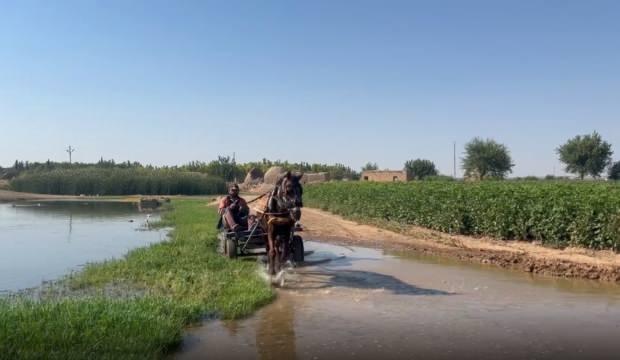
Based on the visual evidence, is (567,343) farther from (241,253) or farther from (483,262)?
(241,253)

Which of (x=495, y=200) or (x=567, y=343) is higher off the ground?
(x=495, y=200)

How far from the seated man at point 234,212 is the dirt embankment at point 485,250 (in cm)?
606

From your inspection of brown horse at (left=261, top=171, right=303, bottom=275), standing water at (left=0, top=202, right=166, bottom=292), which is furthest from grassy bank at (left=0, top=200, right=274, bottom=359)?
standing water at (left=0, top=202, right=166, bottom=292)

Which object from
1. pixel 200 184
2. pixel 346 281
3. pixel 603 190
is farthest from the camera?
pixel 200 184

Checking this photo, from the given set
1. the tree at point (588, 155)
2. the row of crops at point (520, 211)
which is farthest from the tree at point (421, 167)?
the row of crops at point (520, 211)

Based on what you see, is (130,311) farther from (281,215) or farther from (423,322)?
(281,215)

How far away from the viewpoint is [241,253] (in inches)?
591

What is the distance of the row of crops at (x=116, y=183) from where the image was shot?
291 feet

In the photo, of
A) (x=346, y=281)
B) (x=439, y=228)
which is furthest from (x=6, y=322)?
(x=439, y=228)

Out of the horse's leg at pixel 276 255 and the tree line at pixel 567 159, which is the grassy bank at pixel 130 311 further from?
the tree line at pixel 567 159

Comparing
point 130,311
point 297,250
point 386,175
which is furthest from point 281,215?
A: point 386,175

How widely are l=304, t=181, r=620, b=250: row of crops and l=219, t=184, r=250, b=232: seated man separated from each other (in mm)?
9944

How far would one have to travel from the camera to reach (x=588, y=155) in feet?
234

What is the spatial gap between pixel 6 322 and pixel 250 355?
303cm
